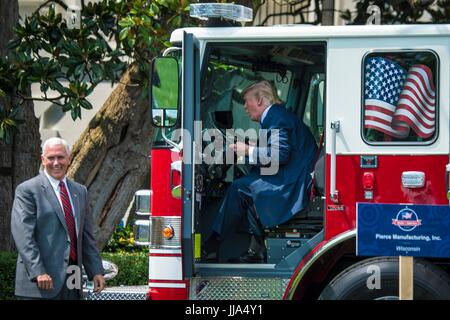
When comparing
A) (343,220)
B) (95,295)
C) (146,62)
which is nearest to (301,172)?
(343,220)

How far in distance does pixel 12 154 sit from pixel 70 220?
4832 mm

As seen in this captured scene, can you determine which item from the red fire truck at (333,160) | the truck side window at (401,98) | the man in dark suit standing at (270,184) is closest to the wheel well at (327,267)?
the red fire truck at (333,160)

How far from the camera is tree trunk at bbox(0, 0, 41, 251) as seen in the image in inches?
472

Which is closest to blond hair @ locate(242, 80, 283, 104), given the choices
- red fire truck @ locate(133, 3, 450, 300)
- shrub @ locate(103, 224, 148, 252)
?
red fire truck @ locate(133, 3, 450, 300)

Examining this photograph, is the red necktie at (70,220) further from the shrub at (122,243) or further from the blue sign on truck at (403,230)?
the shrub at (122,243)

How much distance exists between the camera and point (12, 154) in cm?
1202

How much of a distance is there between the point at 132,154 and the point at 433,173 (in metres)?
4.83

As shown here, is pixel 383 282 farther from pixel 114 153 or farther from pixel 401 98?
pixel 114 153

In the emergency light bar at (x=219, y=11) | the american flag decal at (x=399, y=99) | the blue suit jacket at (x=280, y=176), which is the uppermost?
the emergency light bar at (x=219, y=11)

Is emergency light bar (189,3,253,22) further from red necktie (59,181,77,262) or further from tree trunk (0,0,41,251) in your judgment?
tree trunk (0,0,41,251)

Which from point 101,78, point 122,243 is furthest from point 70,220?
point 122,243

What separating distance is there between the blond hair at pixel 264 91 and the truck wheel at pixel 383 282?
148 centimetres

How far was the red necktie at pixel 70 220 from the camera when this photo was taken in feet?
24.2
